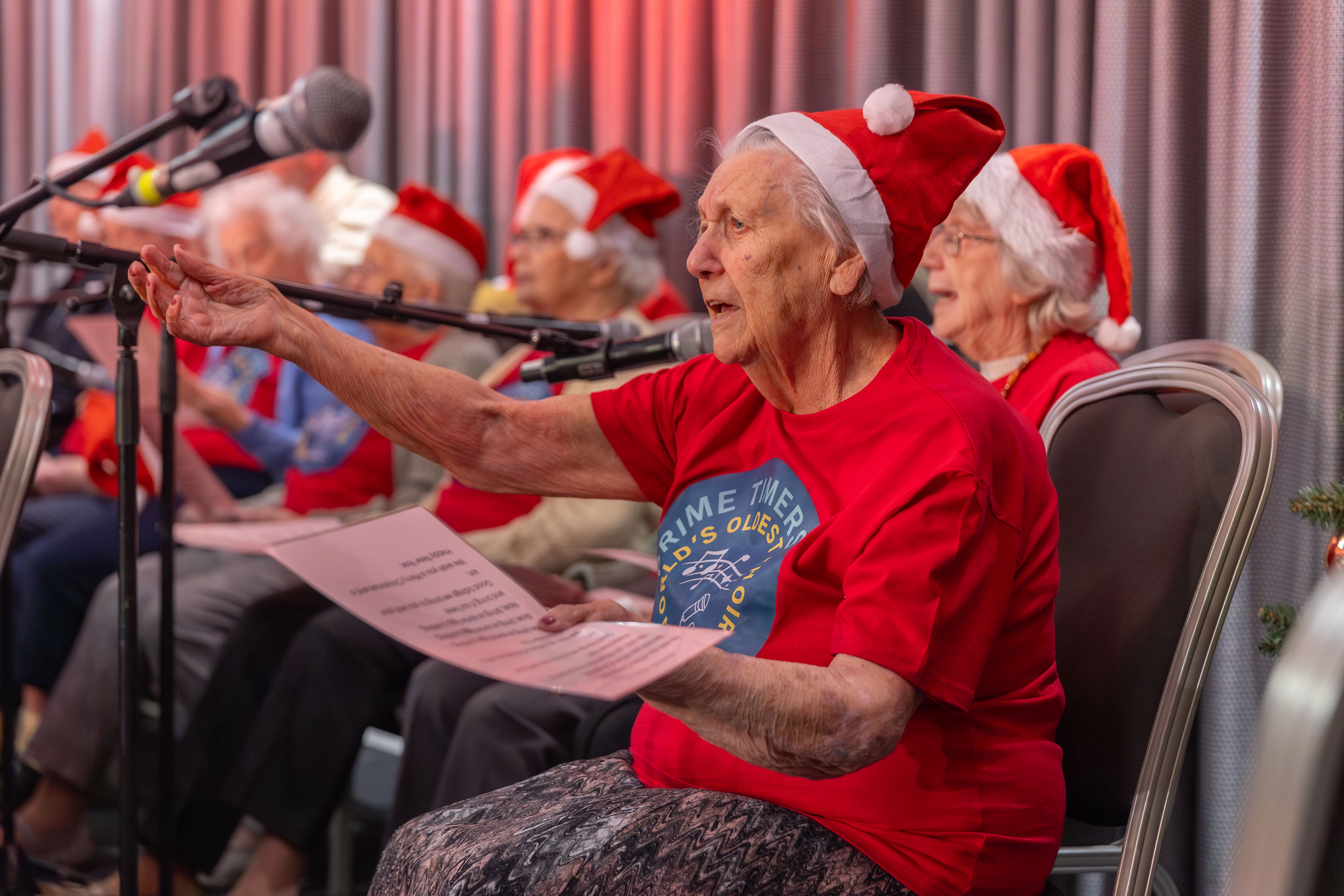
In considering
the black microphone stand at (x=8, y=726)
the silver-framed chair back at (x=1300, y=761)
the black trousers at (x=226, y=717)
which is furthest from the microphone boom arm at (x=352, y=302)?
the silver-framed chair back at (x=1300, y=761)

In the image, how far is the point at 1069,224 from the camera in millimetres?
1634

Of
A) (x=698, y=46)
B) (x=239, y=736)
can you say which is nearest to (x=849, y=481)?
(x=239, y=736)

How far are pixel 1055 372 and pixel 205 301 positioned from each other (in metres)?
1.11

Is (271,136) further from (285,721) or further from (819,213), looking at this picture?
(285,721)

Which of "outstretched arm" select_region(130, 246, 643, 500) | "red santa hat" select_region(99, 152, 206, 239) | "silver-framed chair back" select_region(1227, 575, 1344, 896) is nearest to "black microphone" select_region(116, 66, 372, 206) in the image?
"outstretched arm" select_region(130, 246, 643, 500)

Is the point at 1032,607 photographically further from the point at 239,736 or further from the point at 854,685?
the point at 239,736

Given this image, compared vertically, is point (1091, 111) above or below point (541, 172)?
above

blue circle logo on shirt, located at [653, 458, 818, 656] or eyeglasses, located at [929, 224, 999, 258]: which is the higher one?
eyeglasses, located at [929, 224, 999, 258]

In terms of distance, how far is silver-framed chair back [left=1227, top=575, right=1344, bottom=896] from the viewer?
504 millimetres

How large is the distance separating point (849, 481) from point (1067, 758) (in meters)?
0.41

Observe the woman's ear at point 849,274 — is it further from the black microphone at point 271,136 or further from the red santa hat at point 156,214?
the red santa hat at point 156,214

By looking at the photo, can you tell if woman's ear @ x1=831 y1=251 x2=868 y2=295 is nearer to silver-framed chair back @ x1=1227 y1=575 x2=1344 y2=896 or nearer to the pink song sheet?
the pink song sheet

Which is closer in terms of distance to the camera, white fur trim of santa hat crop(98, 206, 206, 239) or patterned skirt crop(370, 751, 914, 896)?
patterned skirt crop(370, 751, 914, 896)

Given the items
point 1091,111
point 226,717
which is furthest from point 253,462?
point 1091,111
